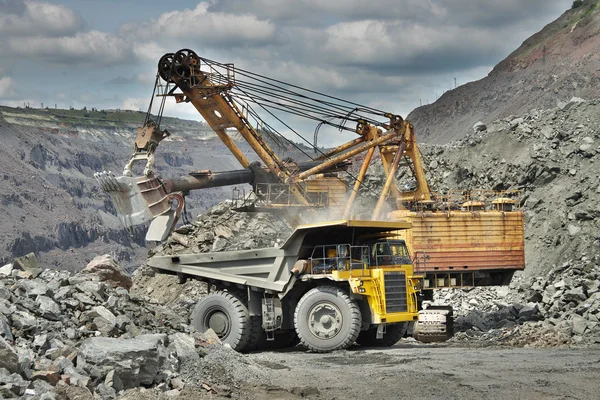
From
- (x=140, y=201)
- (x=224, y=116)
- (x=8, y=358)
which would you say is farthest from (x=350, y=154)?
(x=8, y=358)

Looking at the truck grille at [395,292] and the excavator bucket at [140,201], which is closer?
the truck grille at [395,292]

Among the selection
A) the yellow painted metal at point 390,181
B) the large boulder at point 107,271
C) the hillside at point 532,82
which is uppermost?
the hillside at point 532,82

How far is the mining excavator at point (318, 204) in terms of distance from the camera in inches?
723

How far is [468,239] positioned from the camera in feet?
78.1

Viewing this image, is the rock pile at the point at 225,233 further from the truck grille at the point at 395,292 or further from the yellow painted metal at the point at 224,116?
the truck grille at the point at 395,292

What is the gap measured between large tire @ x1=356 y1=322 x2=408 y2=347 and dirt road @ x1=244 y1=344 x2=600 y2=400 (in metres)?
1.78

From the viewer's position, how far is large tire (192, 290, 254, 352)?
1772 cm

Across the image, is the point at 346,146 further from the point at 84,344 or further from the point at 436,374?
the point at 84,344

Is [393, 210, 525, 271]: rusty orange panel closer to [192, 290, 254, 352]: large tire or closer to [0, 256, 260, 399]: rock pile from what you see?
[192, 290, 254, 352]: large tire

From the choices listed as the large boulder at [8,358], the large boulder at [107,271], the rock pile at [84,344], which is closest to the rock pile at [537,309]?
the rock pile at [84,344]

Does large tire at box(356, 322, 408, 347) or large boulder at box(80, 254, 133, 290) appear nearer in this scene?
large tire at box(356, 322, 408, 347)

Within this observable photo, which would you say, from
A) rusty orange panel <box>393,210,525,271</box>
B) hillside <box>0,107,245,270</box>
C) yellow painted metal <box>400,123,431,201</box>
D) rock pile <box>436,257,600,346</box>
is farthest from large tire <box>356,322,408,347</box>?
hillside <box>0,107,245,270</box>

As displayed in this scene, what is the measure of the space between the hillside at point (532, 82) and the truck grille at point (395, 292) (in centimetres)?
4053

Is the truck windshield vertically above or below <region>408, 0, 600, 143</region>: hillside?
below
